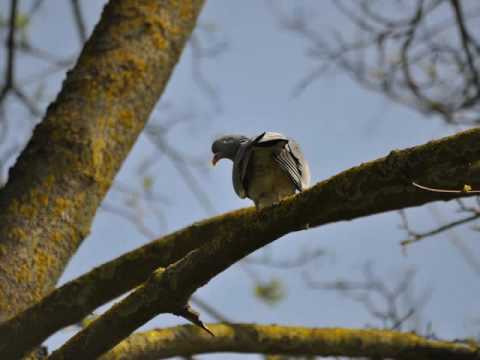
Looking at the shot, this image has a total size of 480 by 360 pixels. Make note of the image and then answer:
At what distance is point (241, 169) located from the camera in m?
2.57

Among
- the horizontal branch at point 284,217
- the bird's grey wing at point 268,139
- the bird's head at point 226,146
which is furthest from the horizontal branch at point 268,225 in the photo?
the bird's head at point 226,146

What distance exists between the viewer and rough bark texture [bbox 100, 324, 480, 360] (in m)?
2.58

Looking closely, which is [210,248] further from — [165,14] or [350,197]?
[165,14]

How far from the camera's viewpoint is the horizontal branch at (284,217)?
160 cm

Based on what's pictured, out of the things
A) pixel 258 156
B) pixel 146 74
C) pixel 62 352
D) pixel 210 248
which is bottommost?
pixel 62 352

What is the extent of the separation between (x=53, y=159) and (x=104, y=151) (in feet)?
0.64

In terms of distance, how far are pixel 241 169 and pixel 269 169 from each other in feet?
0.38

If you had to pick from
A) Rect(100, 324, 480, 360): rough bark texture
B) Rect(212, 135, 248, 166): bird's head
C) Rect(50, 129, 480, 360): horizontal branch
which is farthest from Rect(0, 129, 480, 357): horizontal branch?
Rect(212, 135, 248, 166): bird's head

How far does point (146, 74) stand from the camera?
302 centimetres

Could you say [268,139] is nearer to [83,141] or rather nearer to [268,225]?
[268,225]

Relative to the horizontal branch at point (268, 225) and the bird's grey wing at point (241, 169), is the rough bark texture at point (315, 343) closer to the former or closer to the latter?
the bird's grey wing at point (241, 169)

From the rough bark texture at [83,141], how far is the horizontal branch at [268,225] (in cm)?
65

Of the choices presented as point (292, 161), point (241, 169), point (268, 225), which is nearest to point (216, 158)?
point (241, 169)

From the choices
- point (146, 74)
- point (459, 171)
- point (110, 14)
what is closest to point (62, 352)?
point (459, 171)
